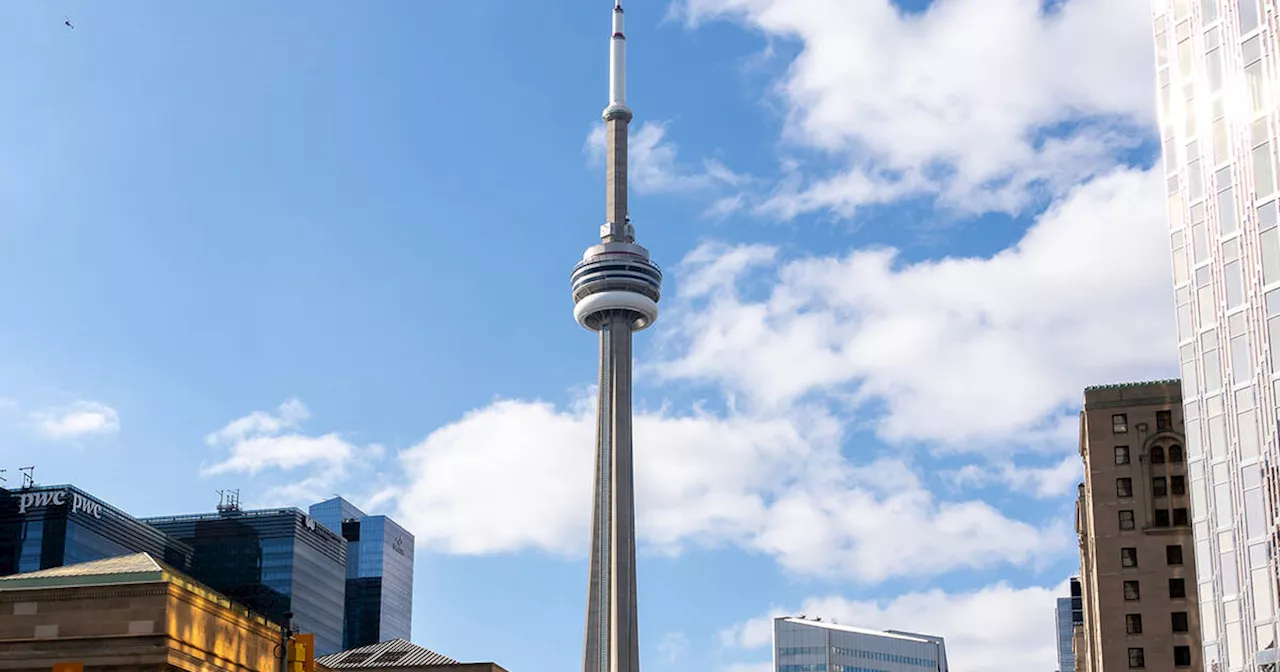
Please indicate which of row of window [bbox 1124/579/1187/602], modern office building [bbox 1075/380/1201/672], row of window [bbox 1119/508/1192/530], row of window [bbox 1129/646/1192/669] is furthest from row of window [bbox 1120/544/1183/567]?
row of window [bbox 1129/646/1192/669]

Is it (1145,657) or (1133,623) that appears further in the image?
(1133,623)

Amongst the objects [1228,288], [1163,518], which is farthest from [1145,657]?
[1228,288]

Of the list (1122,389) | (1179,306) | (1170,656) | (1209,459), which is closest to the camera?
(1209,459)

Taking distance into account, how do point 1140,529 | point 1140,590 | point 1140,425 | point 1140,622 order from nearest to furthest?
point 1140,622, point 1140,590, point 1140,529, point 1140,425

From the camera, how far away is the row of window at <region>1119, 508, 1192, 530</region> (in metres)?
147

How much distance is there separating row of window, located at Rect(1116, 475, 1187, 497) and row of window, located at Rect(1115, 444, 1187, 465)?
154cm

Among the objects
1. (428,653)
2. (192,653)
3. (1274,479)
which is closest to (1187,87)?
(1274,479)

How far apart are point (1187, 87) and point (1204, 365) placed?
1584 cm

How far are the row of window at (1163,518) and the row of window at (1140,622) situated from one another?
8.39 meters

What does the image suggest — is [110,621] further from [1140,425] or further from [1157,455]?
[1157,455]

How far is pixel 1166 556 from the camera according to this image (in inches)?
5738

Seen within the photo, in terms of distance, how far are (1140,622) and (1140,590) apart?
317 cm

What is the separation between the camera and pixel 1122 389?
151750mm

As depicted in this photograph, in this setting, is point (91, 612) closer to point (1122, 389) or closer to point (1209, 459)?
point (1209, 459)
